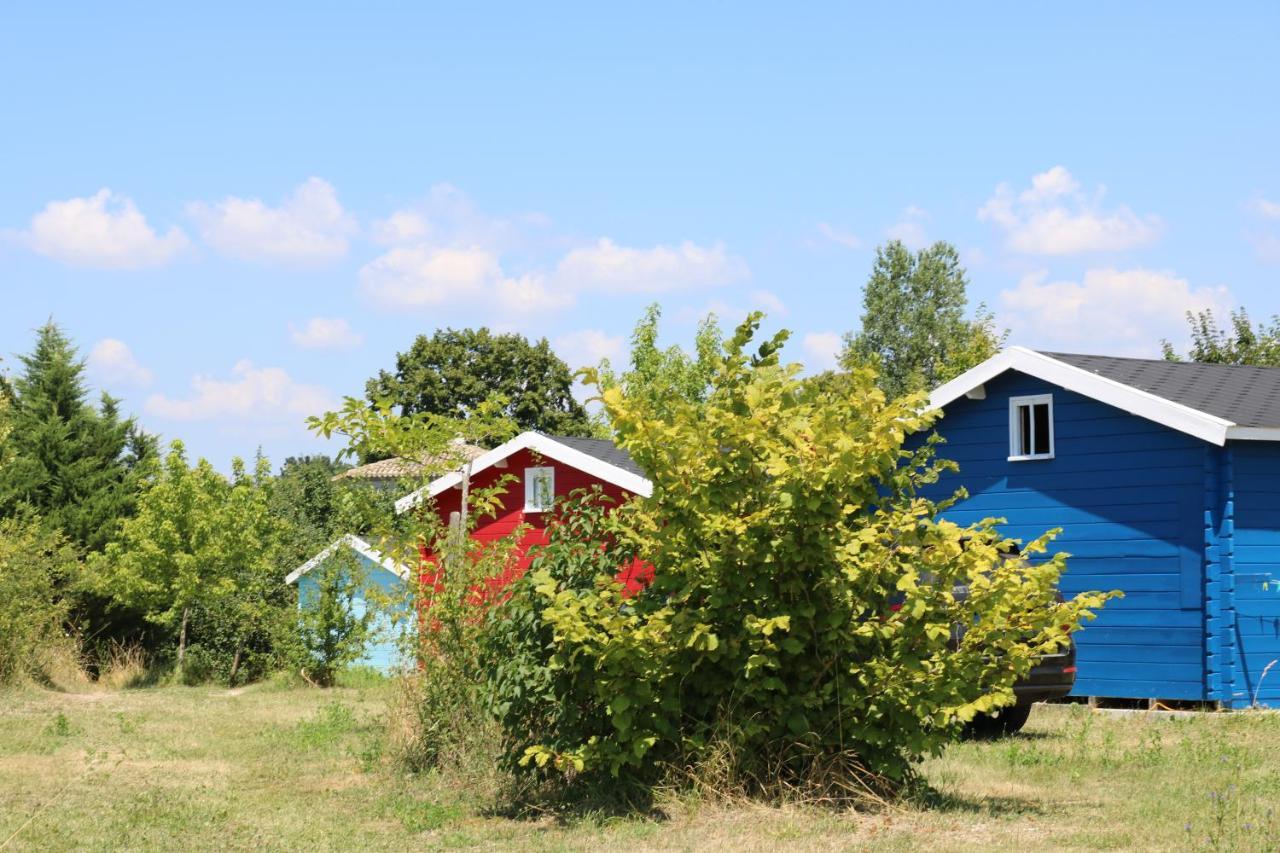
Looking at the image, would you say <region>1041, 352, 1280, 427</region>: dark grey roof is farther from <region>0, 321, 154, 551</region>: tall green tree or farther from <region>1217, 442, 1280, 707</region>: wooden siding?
<region>0, 321, 154, 551</region>: tall green tree

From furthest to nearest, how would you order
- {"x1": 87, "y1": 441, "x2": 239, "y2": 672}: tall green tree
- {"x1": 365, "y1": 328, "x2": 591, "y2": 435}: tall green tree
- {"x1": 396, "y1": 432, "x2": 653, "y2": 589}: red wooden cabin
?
{"x1": 365, "y1": 328, "x2": 591, "y2": 435}: tall green tree
{"x1": 396, "y1": 432, "x2": 653, "y2": 589}: red wooden cabin
{"x1": 87, "y1": 441, "x2": 239, "y2": 672}: tall green tree

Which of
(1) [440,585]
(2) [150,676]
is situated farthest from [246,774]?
(2) [150,676]

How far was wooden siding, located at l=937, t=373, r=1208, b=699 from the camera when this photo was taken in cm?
1744

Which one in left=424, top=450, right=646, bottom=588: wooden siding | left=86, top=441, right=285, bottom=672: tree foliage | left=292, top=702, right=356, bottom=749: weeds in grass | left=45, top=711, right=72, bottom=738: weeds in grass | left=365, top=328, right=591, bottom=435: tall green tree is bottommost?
left=45, top=711, right=72, bottom=738: weeds in grass

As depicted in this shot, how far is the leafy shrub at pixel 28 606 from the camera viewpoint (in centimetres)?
2225

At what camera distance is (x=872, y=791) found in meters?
9.71

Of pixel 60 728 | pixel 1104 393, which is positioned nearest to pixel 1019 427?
pixel 1104 393

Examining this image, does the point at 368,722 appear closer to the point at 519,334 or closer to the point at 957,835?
the point at 957,835

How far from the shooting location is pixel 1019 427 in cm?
1970

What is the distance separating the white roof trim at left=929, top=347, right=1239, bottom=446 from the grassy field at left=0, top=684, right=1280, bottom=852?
10.7ft

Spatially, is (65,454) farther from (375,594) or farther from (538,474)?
(375,594)

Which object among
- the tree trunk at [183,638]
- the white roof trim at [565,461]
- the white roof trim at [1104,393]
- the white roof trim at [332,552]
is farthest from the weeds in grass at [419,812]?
the tree trunk at [183,638]

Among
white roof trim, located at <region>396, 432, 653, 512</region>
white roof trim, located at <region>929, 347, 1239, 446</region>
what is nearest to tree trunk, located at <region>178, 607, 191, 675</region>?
white roof trim, located at <region>396, 432, 653, 512</region>

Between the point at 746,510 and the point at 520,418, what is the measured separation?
52.9 meters
